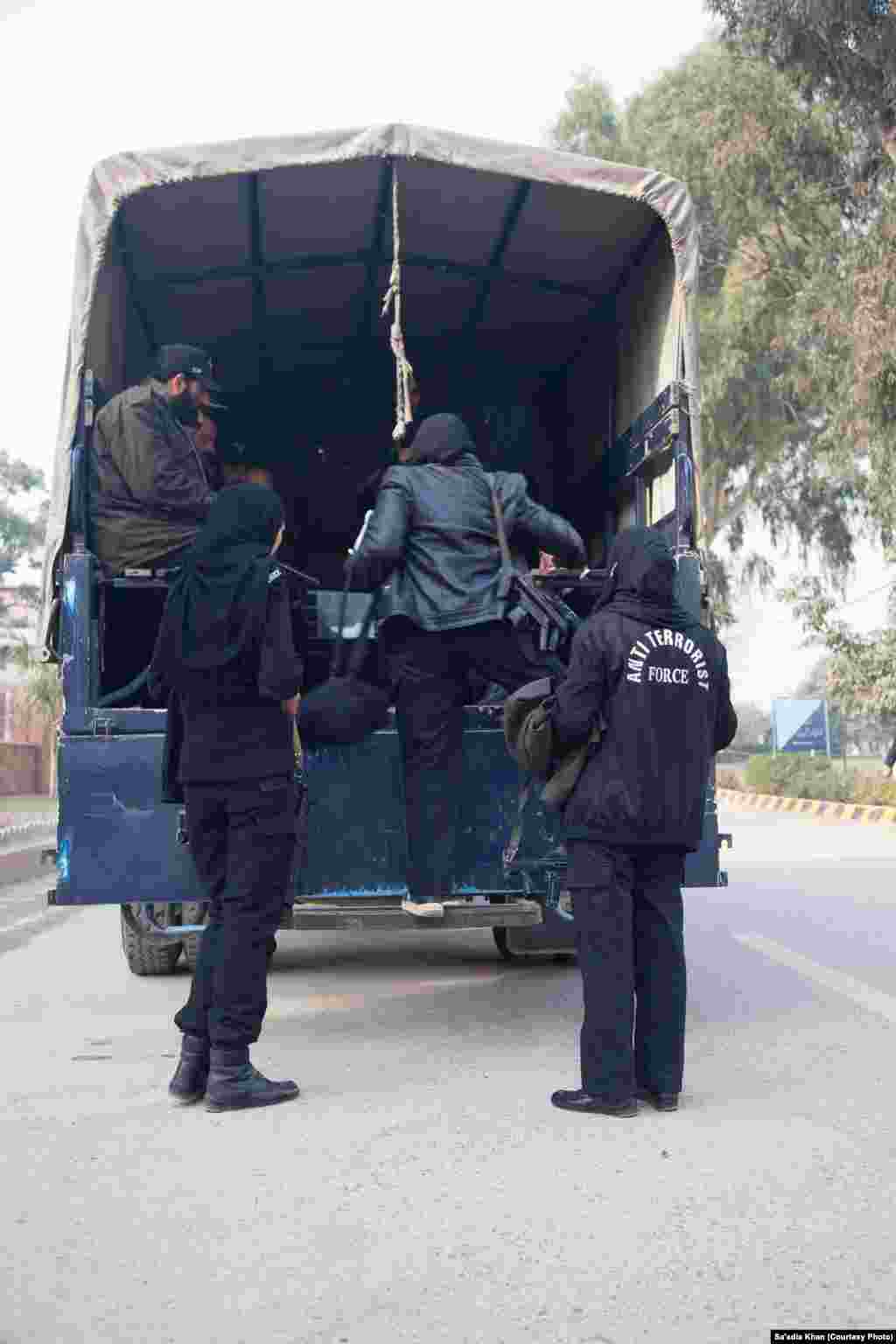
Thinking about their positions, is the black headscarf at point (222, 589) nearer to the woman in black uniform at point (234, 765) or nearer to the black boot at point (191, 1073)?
the woman in black uniform at point (234, 765)

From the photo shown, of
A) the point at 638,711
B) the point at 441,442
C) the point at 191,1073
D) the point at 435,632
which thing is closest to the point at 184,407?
the point at 441,442

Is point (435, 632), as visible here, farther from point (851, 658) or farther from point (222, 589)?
point (851, 658)

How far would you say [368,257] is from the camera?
8.11 m

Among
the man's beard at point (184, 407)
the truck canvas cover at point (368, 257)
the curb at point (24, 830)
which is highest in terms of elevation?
the truck canvas cover at point (368, 257)

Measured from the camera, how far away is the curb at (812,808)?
25766 mm

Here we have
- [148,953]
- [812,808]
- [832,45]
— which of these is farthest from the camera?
[812,808]

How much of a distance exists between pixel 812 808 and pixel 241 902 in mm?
25326

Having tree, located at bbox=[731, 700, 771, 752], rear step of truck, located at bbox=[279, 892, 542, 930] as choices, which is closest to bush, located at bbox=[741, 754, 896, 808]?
rear step of truck, located at bbox=[279, 892, 542, 930]

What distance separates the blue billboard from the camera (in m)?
36.3

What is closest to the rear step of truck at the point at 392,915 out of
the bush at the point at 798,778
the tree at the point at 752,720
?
the bush at the point at 798,778

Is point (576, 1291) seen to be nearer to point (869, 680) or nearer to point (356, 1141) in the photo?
point (356, 1141)

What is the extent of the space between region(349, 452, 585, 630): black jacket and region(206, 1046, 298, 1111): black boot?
1.72m

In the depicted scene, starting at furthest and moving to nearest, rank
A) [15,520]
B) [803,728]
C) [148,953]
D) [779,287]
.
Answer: [15,520] → [803,728] → [779,287] → [148,953]

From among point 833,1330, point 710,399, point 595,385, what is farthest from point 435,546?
point 710,399
